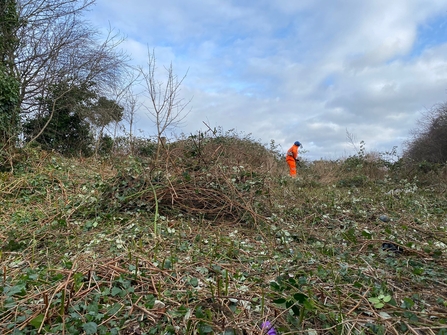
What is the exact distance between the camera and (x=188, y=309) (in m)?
1.85

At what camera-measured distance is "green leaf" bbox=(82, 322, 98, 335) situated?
64.6 inches

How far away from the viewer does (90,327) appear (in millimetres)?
1654

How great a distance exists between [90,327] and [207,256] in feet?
4.22

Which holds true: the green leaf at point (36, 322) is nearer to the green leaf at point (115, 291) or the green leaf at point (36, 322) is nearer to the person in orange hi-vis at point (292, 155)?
the green leaf at point (115, 291)

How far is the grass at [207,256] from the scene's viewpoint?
1.77m

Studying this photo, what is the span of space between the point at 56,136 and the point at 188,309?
43.1 feet

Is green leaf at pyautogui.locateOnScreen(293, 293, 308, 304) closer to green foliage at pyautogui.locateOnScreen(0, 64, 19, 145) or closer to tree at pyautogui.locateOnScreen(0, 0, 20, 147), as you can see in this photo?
tree at pyautogui.locateOnScreen(0, 0, 20, 147)

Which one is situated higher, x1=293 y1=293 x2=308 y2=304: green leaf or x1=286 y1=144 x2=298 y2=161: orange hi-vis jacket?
x1=286 y1=144 x2=298 y2=161: orange hi-vis jacket

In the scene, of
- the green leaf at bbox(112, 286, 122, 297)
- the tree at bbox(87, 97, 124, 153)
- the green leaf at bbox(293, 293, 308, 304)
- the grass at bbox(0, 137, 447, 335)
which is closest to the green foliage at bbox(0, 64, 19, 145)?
the grass at bbox(0, 137, 447, 335)

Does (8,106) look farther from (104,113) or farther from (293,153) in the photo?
(293,153)

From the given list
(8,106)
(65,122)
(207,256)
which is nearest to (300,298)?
(207,256)

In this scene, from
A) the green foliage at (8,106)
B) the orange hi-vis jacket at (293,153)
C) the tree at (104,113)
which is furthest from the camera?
the tree at (104,113)

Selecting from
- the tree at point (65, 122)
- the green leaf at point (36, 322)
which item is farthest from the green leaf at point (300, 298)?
the tree at point (65, 122)

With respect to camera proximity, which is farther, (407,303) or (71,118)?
(71,118)
